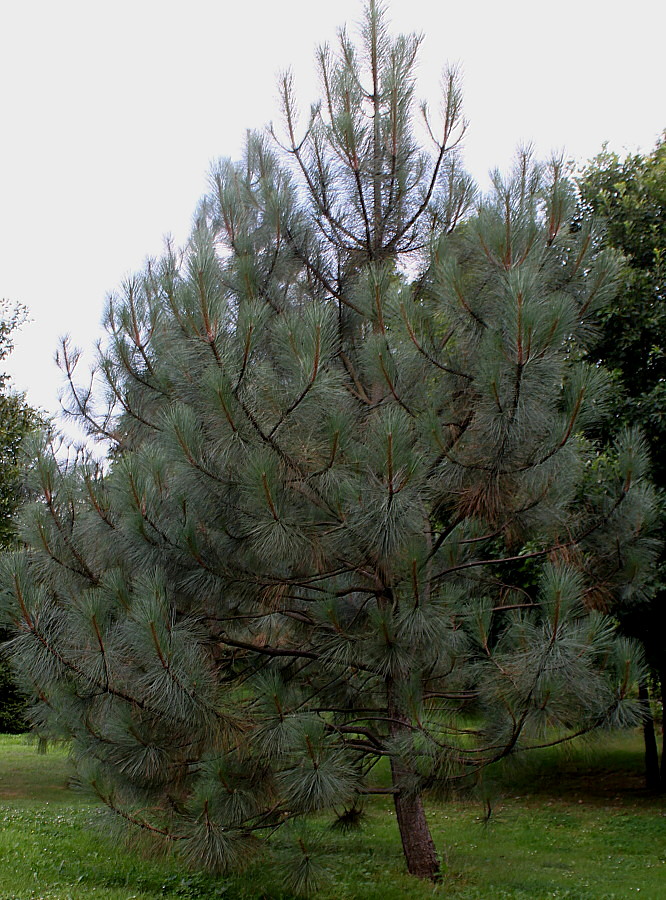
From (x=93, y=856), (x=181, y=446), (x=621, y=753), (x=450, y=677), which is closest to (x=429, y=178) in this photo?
(x=181, y=446)

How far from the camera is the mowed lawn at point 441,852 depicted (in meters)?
5.67

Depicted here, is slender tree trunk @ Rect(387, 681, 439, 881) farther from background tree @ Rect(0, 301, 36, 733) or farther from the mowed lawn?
background tree @ Rect(0, 301, 36, 733)

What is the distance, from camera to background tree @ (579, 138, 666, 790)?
26.3ft

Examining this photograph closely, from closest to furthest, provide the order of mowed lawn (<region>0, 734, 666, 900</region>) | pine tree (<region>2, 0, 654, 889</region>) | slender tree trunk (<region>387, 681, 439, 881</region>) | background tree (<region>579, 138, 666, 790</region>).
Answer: pine tree (<region>2, 0, 654, 889</region>), mowed lawn (<region>0, 734, 666, 900</region>), slender tree trunk (<region>387, 681, 439, 881</region>), background tree (<region>579, 138, 666, 790</region>)

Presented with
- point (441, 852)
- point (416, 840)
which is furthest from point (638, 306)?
point (441, 852)

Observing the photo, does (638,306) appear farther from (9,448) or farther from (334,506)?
(9,448)

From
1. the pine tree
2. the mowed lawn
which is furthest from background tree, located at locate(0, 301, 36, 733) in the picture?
the pine tree

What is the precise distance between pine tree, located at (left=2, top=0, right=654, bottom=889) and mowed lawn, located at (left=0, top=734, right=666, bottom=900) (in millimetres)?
643

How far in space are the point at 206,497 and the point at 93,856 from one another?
4.37 metres

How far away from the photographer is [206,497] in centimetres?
486

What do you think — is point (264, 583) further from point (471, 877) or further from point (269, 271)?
point (471, 877)

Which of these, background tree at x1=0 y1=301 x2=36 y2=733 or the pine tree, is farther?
background tree at x1=0 y1=301 x2=36 y2=733

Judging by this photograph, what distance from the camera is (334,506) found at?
4.75 meters

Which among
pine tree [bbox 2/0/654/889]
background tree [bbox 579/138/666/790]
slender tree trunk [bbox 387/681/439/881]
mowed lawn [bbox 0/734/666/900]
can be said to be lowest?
mowed lawn [bbox 0/734/666/900]
